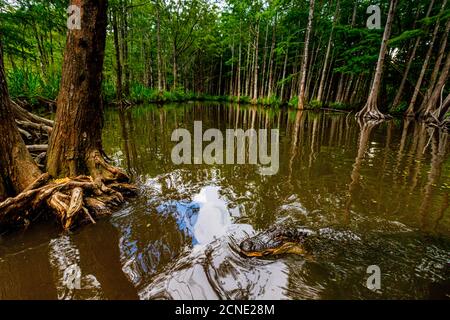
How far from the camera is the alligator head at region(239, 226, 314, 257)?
225 centimetres

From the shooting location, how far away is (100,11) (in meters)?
3.05

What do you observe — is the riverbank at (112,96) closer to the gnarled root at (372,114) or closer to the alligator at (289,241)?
the gnarled root at (372,114)

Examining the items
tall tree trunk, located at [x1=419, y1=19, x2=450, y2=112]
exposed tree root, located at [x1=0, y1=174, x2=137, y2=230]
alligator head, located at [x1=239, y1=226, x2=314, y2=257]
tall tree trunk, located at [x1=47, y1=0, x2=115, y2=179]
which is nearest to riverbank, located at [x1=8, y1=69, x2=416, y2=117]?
tall tree trunk, located at [x1=419, y1=19, x2=450, y2=112]

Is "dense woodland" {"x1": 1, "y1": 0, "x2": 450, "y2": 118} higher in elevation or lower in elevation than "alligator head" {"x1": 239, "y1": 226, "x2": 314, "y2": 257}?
higher

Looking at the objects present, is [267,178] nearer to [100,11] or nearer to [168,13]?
[100,11]

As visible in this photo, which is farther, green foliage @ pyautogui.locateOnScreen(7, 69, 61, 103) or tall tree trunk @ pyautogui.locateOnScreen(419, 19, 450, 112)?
tall tree trunk @ pyautogui.locateOnScreen(419, 19, 450, 112)

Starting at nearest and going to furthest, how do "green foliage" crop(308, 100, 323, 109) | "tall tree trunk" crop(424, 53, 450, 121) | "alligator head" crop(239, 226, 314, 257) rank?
"alligator head" crop(239, 226, 314, 257)
"tall tree trunk" crop(424, 53, 450, 121)
"green foliage" crop(308, 100, 323, 109)

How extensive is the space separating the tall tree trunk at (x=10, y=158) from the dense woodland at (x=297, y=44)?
8.51 metres

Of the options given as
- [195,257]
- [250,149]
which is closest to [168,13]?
[250,149]

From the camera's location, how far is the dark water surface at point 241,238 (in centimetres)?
181

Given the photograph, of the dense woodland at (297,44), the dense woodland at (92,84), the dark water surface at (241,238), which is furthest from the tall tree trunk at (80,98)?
the dense woodland at (297,44)

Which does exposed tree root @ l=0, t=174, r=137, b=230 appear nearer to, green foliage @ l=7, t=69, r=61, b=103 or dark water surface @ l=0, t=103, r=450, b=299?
dark water surface @ l=0, t=103, r=450, b=299

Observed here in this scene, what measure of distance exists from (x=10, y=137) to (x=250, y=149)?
15.7 feet

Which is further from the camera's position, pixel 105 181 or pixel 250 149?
pixel 250 149
